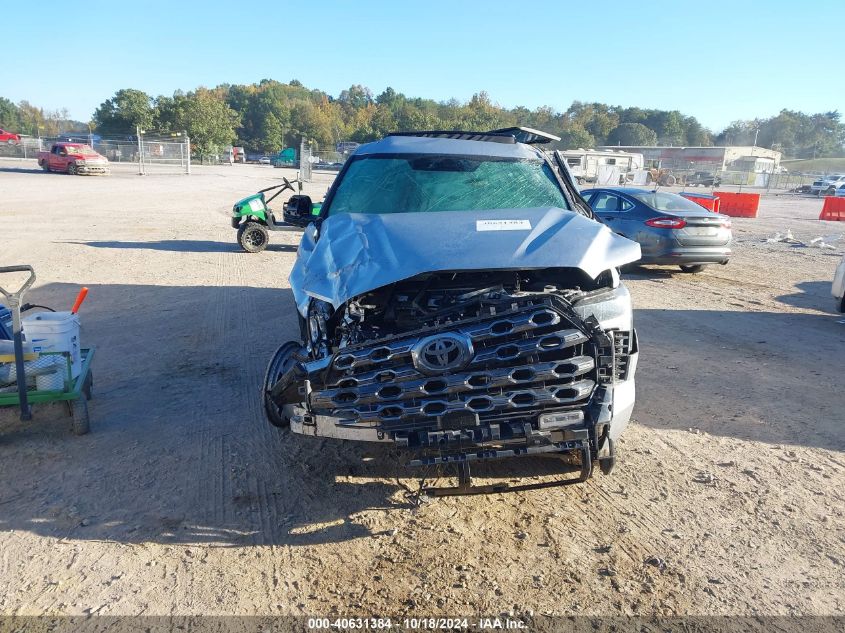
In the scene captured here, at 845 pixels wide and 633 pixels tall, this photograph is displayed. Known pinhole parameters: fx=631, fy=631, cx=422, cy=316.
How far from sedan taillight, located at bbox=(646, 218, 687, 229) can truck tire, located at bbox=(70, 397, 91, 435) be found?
906 centimetres

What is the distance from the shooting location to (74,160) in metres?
36.0

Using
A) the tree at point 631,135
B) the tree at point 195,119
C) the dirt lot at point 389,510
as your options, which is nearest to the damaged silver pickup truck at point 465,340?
the dirt lot at point 389,510

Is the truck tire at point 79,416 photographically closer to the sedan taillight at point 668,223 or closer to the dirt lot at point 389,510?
the dirt lot at point 389,510

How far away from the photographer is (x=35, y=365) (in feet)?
14.0

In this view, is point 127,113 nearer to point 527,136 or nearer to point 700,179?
point 700,179

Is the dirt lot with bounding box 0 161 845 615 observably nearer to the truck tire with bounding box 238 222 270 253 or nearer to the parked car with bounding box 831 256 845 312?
the parked car with bounding box 831 256 845 312

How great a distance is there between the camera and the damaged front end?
121 inches

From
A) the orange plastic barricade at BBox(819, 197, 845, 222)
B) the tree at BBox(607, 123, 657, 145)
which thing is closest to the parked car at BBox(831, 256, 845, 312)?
the orange plastic barricade at BBox(819, 197, 845, 222)

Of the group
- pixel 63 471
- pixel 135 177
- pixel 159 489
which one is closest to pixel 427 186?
pixel 159 489

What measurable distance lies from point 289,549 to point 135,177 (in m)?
38.5

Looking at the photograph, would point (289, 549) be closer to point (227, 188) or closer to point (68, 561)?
point (68, 561)

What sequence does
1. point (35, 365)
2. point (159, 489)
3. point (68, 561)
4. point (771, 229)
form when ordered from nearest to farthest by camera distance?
point (68, 561) < point (159, 489) < point (35, 365) < point (771, 229)

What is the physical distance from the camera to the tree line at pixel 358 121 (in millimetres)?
67750

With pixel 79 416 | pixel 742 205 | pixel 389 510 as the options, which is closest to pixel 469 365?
pixel 389 510
